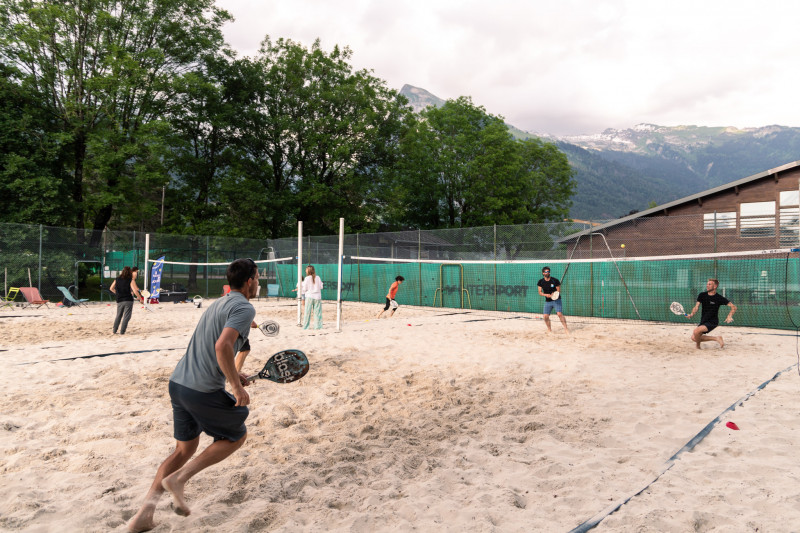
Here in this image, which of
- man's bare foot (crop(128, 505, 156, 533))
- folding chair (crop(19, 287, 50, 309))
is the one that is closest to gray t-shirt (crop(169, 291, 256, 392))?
man's bare foot (crop(128, 505, 156, 533))

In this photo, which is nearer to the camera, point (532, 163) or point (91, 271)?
point (91, 271)

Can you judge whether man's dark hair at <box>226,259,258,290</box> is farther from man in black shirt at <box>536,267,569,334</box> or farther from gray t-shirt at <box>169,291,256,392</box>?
man in black shirt at <box>536,267,569,334</box>

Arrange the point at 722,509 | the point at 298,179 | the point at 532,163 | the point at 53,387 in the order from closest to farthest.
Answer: the point at 722,509 → the point at 53,387 → the point at 298,179 → the point at 532,163

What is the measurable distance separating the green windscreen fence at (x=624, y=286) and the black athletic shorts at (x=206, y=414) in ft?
35.8

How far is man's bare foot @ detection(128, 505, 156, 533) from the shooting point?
2.94 m

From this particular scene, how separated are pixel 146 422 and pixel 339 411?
193 centimetres

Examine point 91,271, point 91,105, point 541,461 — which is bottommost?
→ point 541,461

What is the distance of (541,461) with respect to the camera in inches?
162

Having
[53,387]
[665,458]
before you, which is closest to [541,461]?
[665,458]

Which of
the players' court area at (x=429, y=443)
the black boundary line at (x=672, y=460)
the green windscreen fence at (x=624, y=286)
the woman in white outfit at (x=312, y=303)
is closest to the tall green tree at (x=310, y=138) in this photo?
the green windscreen fence at (x=624, y=286)

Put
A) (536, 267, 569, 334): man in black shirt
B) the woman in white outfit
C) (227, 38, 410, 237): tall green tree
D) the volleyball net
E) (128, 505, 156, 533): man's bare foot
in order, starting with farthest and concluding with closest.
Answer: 1. (227, 38, 410, 237): tall green tree
2. the volleyball net
3. the woman in white outfit
4. (536, 267, 569, 334): man in black shirt
5. (128, 505, 156, 533): man's bare foot

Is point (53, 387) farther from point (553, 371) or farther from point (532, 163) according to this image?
point (532, 163)

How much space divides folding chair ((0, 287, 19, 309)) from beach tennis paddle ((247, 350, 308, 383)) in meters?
17.7

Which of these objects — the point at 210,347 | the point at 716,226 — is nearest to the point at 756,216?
the point at 716,226
